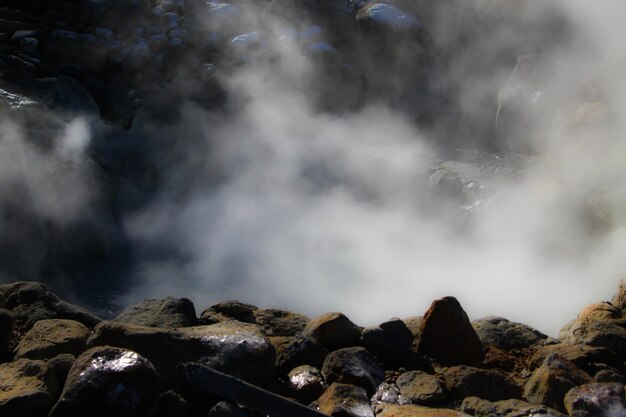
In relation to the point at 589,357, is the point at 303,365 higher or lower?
lower

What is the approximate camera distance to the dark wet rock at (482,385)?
256cm

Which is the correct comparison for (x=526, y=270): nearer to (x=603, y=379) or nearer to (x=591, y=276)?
(x=591, y=276)

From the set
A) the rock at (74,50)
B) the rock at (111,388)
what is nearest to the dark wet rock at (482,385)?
A: the rock at (111,388)

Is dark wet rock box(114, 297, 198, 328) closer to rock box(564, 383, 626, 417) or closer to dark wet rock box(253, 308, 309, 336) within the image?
dark wet rock box(253, 308, 309, 336)

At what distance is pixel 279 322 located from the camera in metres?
3.54

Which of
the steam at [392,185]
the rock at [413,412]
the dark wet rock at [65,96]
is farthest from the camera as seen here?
the dark wet rock at [65,96]

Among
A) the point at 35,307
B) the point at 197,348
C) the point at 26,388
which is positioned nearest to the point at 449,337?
the point at 197,348

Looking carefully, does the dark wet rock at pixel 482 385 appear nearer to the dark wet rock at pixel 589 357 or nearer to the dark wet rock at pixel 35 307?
the dark wet rock at pixel 589 357

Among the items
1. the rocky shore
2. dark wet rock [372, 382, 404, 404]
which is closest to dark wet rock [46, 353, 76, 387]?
the rocky shore

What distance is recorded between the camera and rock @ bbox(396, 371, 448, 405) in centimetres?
255

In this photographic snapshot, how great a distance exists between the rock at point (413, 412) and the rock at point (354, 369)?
0.80 ft

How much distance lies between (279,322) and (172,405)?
124cm

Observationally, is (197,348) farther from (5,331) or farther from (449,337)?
(449,337)

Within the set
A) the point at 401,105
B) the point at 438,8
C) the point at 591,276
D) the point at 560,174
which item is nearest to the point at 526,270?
the point at 591,276
